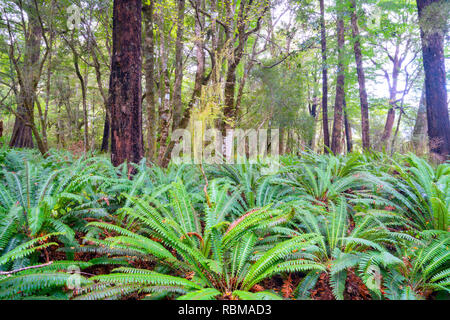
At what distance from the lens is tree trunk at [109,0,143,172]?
3.56 metres

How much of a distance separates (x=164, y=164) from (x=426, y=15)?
23.2 ft

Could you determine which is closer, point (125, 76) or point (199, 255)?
point (199, 255)

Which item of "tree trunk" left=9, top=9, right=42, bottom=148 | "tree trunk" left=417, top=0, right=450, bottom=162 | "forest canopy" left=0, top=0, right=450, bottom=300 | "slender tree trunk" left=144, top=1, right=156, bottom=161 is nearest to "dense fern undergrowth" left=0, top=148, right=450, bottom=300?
"forest canopy" left=0, top=0, right=450, bottom=300

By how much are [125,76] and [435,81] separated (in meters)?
6.65

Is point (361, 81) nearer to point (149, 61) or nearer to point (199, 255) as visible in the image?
point (149, 61)

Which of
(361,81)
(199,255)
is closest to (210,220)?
(199,255)

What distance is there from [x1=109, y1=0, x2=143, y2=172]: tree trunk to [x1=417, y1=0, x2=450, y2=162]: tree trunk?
620 centimetres

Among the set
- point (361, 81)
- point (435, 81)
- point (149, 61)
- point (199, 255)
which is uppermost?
point (361, 81)

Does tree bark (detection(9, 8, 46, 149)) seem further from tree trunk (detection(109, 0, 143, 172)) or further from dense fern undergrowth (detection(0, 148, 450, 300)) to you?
dense fern undergrowth (detection(0, 148, 450, 300))

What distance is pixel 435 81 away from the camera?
17.5ft

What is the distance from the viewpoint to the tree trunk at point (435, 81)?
5.18 meters

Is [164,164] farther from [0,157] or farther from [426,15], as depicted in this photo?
[426,15]

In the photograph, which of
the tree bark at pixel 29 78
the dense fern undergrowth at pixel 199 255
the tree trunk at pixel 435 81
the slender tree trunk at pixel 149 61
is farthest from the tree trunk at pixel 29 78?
the tree trunk at pixel 435 81
